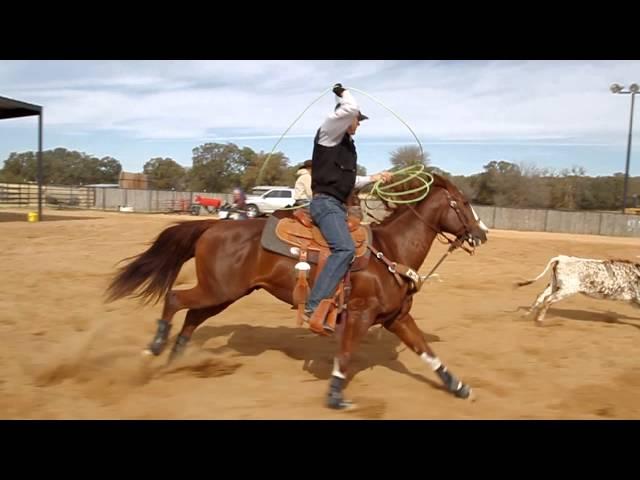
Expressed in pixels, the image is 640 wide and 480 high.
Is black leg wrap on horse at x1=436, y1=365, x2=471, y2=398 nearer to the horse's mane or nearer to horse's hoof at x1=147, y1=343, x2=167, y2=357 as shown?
the horse's mane

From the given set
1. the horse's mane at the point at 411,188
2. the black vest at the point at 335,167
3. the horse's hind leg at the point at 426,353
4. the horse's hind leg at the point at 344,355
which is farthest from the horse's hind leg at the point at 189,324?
the horse's mane at the point at 411,188

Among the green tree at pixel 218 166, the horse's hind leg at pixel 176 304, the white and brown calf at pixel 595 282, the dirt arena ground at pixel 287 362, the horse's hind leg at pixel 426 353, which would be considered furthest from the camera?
the green tree at pixel 218 166

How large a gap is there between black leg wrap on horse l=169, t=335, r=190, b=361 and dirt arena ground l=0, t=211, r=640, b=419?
0.13 m

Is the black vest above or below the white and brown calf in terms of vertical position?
above

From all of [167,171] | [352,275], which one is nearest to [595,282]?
[352,275]

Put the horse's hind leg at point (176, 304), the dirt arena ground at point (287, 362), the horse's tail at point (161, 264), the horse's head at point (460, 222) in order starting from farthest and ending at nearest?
the horse's tail at point (161, 264)
the horse's hind leg at point (176, 304)
the horse's head at point (460, 222)
the dirt arena ground at point (287, 362)

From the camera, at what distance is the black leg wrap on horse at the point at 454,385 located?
484cm

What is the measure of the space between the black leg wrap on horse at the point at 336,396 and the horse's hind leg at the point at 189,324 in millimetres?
1563

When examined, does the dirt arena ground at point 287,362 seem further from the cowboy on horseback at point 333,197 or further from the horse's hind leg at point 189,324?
the cowboy on horseback at point 333,197

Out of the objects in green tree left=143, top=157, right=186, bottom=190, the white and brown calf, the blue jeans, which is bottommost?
the white and brown calf

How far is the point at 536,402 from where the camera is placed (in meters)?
4.81

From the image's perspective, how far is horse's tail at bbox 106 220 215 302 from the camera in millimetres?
5797

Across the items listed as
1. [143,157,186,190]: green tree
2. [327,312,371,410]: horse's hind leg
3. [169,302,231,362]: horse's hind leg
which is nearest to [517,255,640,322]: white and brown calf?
[327,312,371,410]: horse's hind leg

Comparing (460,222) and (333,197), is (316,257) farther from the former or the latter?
(460,222)
